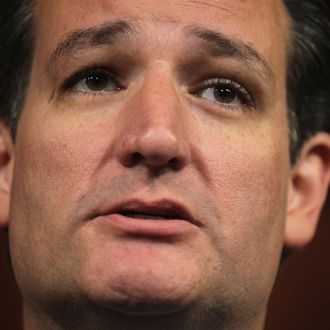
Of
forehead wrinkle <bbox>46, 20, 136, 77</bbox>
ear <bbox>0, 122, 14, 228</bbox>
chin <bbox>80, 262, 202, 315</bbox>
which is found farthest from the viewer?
ear <bbox>0, 122, 14, 228</bbox>

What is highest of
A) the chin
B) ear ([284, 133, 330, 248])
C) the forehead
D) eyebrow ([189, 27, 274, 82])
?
the forehead

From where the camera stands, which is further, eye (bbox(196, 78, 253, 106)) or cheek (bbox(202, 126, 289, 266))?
eye (bbox(196, 78, 253, 106))

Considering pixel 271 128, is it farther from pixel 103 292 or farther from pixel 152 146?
pixel 103 292

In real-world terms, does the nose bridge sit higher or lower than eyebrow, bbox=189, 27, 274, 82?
lower

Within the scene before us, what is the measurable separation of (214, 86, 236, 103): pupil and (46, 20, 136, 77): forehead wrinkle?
20 cm

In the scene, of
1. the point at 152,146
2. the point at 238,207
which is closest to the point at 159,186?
the point at 152,146

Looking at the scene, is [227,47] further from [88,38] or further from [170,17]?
[88,38]

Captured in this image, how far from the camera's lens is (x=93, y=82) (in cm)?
146

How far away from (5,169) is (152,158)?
434mm

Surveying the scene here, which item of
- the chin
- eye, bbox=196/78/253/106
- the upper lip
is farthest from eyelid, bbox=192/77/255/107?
the chin

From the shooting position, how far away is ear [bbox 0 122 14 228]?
Answer: 1553 millimetres

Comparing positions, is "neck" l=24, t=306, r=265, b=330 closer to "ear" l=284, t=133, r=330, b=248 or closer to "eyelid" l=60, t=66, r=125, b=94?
"ear" l=284, t=133, r=330, b=248

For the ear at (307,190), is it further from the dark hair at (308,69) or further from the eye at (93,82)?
the eye at (93,82)

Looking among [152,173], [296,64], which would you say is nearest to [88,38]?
[152,173]
